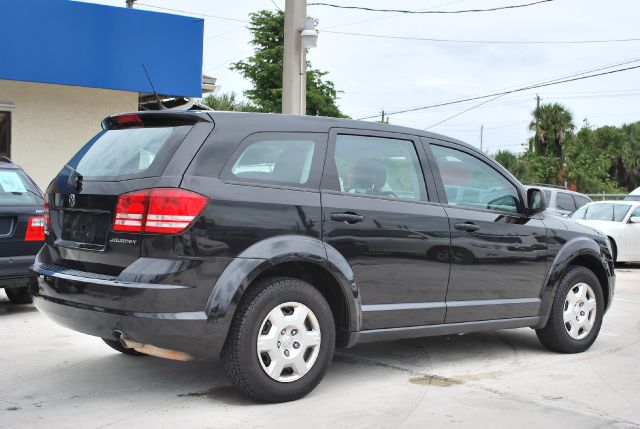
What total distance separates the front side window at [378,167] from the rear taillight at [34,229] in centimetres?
383

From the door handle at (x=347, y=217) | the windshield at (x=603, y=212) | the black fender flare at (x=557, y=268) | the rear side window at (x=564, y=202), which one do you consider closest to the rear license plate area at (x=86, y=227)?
the door handle at (x=347, y=217)

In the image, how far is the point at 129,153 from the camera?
497 cm

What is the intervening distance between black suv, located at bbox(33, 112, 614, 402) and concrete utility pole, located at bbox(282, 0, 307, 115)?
813 cm

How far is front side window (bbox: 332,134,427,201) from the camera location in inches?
210

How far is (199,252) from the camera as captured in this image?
176 inches

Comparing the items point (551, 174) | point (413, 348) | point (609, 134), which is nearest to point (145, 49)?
point (413, 348)

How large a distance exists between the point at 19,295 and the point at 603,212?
11983mm

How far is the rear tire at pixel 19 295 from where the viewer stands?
884 centimetres

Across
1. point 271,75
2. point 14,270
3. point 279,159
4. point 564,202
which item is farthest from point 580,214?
point 271,75

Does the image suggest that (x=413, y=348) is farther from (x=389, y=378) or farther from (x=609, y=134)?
(x=609, y=134)

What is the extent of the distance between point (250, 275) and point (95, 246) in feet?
3.18

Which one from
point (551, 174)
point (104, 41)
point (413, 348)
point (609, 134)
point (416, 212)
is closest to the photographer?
point (416, 212)

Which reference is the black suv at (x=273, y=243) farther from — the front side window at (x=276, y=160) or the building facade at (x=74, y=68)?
the building facade at (x=74, y=68)

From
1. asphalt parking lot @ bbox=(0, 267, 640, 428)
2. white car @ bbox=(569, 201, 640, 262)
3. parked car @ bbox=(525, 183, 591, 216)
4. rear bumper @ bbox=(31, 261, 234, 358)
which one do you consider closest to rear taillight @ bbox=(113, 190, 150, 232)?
rear bumper @ bbox=(31, 261, 234, 358)
